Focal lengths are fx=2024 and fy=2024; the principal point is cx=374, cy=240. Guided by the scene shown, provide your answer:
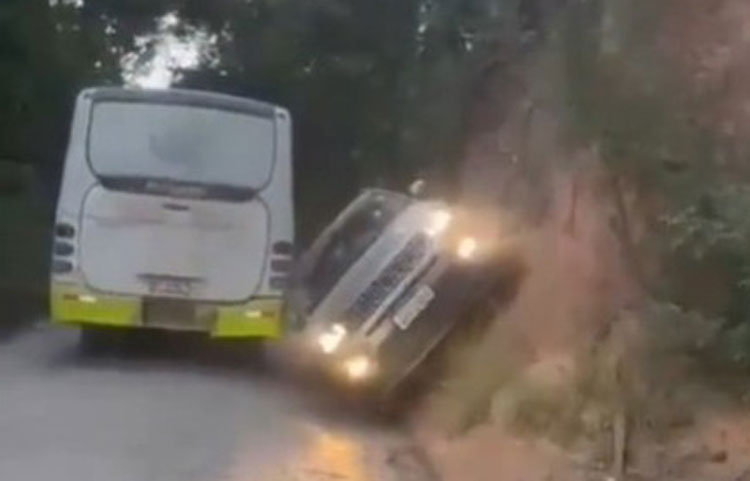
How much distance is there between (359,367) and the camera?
1706 cm

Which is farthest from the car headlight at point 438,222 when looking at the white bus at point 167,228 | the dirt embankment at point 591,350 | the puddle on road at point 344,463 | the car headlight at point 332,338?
the white bus at point 167,228

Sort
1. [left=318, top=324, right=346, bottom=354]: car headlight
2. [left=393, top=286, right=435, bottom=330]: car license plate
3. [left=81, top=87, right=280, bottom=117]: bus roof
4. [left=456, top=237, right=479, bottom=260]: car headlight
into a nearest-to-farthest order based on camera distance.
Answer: [left=393, top=286, right=435, bottom=330]: car license plate, [left=456, top=237, right=479, bottom=260]: car headlight, [left=318, top=324, right=346, bottom=354]: car headlight, [left=81, top=87, right=280, bottom=117]: bus roof

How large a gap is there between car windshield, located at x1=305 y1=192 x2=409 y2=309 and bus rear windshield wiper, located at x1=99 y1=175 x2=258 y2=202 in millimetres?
1201

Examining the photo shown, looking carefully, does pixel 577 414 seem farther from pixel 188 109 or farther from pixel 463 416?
pixel 188 109

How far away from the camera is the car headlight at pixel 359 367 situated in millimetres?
16984

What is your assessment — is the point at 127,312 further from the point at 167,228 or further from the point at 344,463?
the point at 344,463

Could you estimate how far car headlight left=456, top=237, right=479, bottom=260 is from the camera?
1714 centimetres

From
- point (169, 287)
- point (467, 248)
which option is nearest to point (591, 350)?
point (467, 248)

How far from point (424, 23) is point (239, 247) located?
1242 centimetres

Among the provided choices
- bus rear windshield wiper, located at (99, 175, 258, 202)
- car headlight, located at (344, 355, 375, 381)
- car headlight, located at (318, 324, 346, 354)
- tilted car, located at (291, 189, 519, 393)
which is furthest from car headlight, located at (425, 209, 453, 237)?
bus rear windshield wiper, located at (99, 175, 258, 202)

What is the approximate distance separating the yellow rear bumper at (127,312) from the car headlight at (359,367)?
296 cm

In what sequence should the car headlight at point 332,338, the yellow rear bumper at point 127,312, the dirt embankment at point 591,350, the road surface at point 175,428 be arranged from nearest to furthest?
the dirt embankment at point 591,350 → the road surface at point 175,428 → the car headlight at point 332,338 → the yellow rear bumper at point 127,312

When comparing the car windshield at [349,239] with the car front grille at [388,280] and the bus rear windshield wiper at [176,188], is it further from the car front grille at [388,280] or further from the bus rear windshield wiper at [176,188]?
the car front grille at [388,280]

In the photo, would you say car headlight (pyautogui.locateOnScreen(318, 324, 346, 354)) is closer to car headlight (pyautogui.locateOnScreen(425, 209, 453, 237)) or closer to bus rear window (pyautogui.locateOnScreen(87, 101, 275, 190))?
car headlight (pyautogui.locateOnScreen(425, 209, 453, 237))
